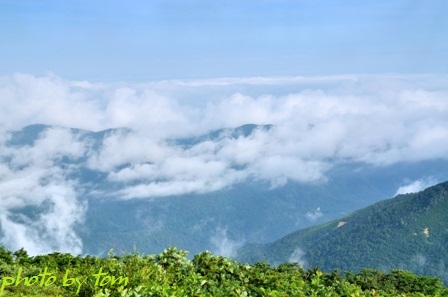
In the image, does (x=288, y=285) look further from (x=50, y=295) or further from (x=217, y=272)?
(x=50, y=295)

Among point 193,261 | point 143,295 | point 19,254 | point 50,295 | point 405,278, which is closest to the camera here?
point 143,295

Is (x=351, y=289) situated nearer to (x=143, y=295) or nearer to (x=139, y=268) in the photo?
(x=139, y=268)

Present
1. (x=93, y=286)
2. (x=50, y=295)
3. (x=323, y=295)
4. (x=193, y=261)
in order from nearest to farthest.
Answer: (x=93, y=286), (x=50, y=295), (x=323, y=295), (x=193, y=261)

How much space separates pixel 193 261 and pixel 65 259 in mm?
10095

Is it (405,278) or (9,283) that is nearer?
(9,283)

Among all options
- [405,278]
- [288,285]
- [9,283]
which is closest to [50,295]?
[9,283]

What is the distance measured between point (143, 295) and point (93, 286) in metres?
2.92

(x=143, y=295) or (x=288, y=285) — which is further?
(x=288, y=285)

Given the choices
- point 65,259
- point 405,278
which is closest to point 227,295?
point 65,259

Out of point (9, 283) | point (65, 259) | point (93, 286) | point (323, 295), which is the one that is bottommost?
point (323, 295)

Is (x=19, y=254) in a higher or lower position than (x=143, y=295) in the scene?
higher

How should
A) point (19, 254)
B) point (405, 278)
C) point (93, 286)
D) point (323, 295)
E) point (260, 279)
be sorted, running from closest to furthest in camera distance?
point (93, 286)
point (323, 295)
point (260, 279)
point (19, 254)
point (405, 278)

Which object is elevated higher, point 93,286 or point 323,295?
point 93,286

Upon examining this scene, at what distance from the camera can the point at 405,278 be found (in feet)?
246
